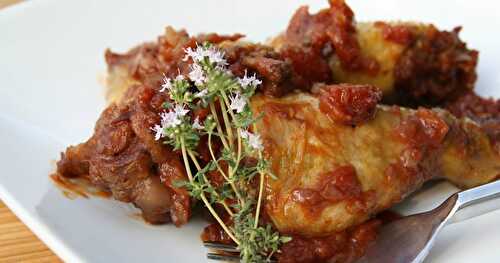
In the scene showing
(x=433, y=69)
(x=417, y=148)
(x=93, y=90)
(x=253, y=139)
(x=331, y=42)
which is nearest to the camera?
(x=253, y=139)

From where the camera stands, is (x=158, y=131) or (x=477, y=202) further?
(x=477, y=202)

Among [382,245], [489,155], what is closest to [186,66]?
[382,245]

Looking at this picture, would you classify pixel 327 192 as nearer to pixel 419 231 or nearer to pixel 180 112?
pixel 419 231

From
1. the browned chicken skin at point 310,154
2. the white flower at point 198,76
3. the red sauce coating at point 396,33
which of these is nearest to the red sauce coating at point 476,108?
the browned chicken skin at point 310,154

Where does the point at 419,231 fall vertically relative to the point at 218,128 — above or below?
below

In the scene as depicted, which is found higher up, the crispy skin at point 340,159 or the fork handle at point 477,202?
the crispy skin at point 340,159

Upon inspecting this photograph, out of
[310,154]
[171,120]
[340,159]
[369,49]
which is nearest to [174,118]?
[171,120]

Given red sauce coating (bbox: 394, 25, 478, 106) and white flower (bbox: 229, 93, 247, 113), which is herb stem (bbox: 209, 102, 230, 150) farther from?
red sauce coating (bbox: 394, 25, 478, 106)

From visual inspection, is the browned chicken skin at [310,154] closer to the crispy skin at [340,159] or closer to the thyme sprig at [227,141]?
the crispy skin at [340,159]
